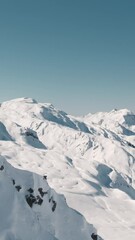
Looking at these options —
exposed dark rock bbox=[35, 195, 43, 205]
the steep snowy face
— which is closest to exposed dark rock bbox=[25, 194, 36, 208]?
the steep snowy face

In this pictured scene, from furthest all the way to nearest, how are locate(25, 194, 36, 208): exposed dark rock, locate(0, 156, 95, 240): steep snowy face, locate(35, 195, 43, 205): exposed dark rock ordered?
locate(35, 195, 43, 205): exposed dark rock → locate(25, 194, 36, 208): exposed dark rock → locate(0, 156, 95, 240): steep snowy face

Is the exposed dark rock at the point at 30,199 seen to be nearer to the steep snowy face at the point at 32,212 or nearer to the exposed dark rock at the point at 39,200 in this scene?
the steep snowy face at the point at 32,212

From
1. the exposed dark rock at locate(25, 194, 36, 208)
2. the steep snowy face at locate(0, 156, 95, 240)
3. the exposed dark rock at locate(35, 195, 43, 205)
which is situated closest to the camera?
the steep snowy face at locate(0, 156, 95, 240)

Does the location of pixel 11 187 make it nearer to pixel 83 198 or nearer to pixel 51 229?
pixel 51 229

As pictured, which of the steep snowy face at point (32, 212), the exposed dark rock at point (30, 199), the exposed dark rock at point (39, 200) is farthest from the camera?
the exposed dark rock at point (39, 200)

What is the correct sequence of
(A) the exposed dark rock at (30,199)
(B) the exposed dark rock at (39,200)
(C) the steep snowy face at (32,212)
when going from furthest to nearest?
(B) the exposed dark rock at (39,200) → (A) the exposed dark rock at (30,199) → (C) the steep snowy face at (32,212)

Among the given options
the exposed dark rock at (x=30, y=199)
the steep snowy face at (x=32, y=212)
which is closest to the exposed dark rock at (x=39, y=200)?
the steep snowy face at (x=32, y=212)

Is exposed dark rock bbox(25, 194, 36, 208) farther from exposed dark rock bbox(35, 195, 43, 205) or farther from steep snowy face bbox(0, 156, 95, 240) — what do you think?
exposed dark rock bbox(35, 195, 43, 205)

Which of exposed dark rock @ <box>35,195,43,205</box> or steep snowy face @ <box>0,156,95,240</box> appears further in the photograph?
exposed dark rock @ <box>35,195,43,205</box>

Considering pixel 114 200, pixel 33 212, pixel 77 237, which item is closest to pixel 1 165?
pixel 33 212

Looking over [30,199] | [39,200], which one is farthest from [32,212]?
[39,200]

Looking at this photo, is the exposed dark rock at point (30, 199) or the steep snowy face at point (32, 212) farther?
the exposed dark rock at point (30, 199)

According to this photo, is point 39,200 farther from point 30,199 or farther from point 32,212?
point 32,212
